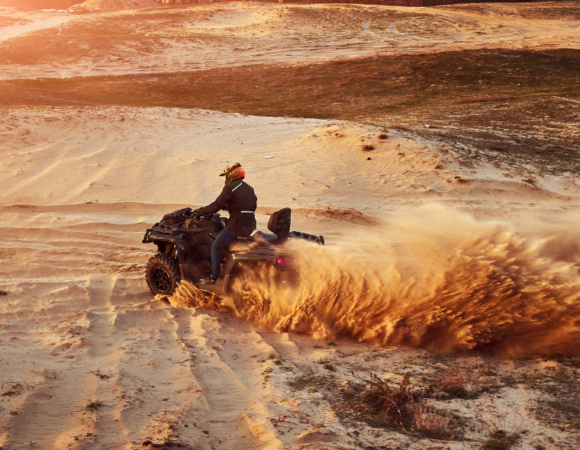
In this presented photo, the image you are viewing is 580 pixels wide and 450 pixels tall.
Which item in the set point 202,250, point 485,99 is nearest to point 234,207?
point 202,250

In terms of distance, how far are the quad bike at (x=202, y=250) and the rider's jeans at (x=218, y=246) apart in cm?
6

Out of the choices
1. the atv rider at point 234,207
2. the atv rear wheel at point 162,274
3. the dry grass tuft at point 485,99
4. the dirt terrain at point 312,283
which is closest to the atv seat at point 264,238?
the atv rider at point 234,207

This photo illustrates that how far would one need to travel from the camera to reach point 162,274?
7.38 m

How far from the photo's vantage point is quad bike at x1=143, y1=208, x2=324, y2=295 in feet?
21.6

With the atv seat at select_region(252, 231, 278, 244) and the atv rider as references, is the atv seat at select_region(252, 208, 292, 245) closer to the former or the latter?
the atv seat at select_region(252, 231, 278, 244)

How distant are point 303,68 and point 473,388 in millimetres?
29391

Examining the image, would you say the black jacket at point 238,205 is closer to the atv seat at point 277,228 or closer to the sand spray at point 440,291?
the atv seat at point 277,228

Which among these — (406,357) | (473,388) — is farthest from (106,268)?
(473,388)

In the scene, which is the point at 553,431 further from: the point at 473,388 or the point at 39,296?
the point at 39,296

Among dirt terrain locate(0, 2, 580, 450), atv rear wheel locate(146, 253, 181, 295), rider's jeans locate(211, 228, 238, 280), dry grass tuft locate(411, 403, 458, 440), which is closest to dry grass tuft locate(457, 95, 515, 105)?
dirt terrain locate(0, 2, 580, 450)

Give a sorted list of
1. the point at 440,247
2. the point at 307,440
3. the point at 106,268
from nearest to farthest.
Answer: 1. the point at 307,440
2. the point at 440,247
3. the point at 106,268

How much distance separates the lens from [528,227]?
22.6ft

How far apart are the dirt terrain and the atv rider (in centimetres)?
64

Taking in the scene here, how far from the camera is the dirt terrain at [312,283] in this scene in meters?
4.27
